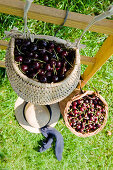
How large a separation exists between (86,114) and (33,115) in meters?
0.62

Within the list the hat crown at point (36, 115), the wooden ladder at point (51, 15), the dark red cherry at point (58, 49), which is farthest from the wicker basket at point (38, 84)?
the hat crown at point (36, 115)

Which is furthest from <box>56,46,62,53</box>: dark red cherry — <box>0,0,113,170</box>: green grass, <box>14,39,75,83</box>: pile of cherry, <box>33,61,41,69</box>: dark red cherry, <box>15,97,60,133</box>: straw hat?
<box>15,97,60,133</box>: straw hat

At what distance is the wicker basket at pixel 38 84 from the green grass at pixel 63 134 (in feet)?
2.93

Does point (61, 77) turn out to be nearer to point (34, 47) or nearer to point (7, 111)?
point (34, 47)

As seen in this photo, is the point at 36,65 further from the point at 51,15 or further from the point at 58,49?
the point at 51,15

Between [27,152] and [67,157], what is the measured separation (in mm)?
494

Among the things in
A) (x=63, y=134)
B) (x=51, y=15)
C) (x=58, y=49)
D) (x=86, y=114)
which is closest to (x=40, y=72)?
(x=58, y=49)

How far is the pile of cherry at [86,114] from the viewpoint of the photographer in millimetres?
1913

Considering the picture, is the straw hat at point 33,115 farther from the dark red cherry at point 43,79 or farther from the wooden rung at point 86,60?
the dark red cherry at point 43,79

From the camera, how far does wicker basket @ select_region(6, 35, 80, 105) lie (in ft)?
3.96

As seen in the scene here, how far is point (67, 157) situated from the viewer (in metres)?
2.39

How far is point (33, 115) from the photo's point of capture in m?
2.20

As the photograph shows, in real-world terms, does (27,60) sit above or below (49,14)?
below

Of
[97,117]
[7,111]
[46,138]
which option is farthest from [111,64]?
[7,111]
